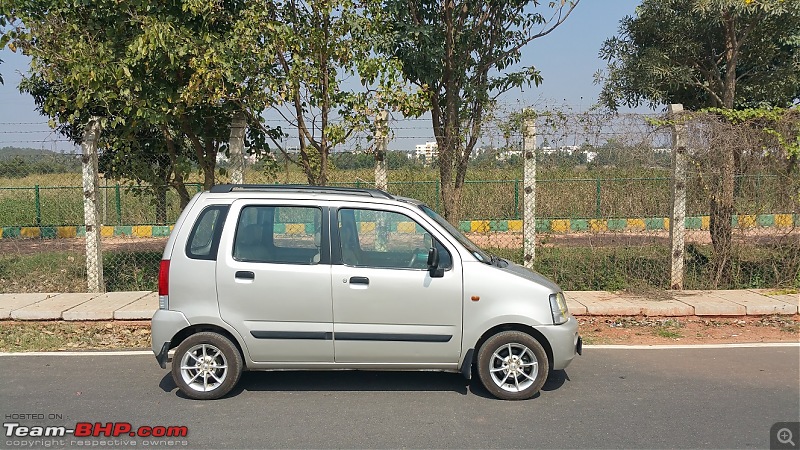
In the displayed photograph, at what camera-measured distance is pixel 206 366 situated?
5414 millimetres

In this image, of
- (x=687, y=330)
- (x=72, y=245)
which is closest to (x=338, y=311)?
(x=687, y=330)

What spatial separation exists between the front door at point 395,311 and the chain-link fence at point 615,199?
161 inches

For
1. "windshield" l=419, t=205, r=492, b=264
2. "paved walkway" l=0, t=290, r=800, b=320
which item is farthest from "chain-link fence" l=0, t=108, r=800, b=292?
"windshield" l=419, t=205, r=492, b=264

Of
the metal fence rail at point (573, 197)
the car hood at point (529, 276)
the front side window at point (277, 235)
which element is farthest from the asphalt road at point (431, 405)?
the metal fence rail at point (573, 197)

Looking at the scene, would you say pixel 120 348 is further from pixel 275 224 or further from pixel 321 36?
pixel 321 36

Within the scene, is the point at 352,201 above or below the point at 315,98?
below

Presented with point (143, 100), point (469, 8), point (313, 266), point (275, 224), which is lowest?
point (313, 266)

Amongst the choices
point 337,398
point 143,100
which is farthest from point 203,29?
point 337,398

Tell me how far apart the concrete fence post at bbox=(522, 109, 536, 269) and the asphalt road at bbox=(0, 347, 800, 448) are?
9.51 ft

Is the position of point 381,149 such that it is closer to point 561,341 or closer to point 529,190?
point 529,190

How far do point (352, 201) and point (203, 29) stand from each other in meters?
4.49

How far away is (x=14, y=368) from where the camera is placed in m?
6.39

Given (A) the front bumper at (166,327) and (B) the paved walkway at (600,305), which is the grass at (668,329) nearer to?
(B) the paved walkway at (600,305)

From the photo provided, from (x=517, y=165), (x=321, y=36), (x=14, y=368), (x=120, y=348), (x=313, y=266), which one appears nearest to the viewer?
(x=313, y=266)
